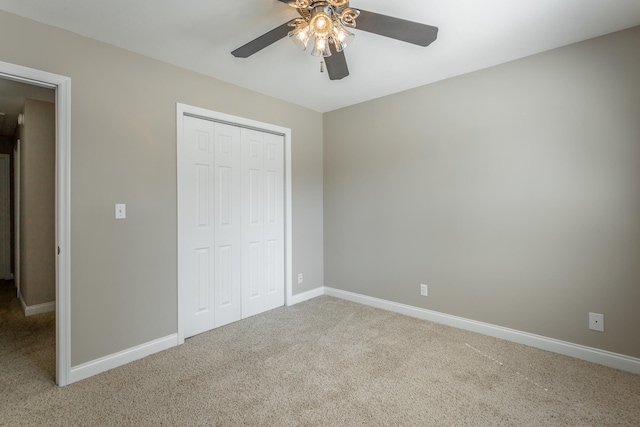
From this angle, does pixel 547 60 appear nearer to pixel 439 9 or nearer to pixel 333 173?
pixel 439 9

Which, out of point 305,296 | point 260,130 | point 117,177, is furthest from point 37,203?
point 305,296

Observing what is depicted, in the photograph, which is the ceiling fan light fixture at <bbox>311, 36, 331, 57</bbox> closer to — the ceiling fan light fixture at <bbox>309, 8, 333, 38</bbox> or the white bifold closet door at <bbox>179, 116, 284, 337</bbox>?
the ceiling fan light fixture at <bbox>309, 8, 333, 38</bbox>

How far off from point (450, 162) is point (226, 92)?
2.35 metres

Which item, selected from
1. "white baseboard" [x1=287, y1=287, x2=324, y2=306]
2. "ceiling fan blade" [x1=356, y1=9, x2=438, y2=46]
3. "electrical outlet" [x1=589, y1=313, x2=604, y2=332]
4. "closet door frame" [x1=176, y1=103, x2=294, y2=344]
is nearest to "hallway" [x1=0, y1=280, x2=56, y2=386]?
"closet door frame" [x1=176, y1=103, x2=294, y2=344]

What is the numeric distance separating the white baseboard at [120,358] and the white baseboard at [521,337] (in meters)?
2.16

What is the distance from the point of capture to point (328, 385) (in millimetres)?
2070

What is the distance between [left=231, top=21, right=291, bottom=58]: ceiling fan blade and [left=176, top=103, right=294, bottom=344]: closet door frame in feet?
3.41

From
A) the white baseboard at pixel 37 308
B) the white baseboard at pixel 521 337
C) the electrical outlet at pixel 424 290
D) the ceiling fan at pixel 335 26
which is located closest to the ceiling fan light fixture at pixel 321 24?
the ceiling fan at pixel 335 26

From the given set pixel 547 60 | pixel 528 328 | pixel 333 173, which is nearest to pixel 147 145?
pixel 333 173

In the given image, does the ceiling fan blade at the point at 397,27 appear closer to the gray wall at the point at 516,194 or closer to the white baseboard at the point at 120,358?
the gray wall at the point at 516,194

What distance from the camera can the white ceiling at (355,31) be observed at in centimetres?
192

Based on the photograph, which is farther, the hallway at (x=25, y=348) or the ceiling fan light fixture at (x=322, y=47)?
the hallway at (x=25, y=348)

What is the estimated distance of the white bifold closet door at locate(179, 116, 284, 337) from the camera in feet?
9.38

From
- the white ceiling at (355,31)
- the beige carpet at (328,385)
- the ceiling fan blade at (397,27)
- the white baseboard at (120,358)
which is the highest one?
the white ceiling at (355,31)
